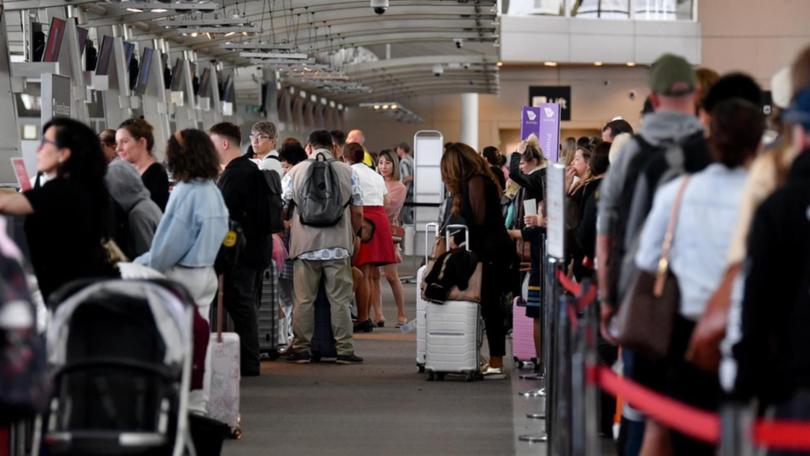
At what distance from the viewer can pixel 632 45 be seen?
101ft

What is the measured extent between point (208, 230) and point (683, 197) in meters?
3.65

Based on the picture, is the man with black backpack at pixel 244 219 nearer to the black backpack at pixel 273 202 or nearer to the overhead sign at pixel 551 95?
the black backpack at pixel 273 202

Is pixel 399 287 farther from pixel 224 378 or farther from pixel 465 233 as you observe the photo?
pixel 224 378

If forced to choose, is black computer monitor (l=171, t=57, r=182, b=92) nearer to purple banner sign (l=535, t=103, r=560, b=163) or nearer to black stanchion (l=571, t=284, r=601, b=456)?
purple banner sign (l=535, t=103, r=560, b=163)

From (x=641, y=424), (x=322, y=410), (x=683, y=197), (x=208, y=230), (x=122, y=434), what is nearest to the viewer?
(x=683, y=197)

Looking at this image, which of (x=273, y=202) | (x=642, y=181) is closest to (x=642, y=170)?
(x=642, y=181)

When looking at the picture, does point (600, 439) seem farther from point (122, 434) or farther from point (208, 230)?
point (122, 434)

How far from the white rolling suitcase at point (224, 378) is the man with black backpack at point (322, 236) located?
3.49 meters

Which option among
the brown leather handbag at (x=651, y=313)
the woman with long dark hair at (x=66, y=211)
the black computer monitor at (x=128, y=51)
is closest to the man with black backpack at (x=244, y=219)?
the woman with long dark hair at (x=66, y=211)

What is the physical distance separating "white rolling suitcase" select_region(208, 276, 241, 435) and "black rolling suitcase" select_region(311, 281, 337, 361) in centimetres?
370

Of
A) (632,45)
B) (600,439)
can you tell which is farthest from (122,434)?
(632,45)

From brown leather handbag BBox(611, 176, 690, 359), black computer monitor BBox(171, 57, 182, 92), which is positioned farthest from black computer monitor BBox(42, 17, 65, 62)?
brown leather handbag BBox(611, 176, 690, 359)

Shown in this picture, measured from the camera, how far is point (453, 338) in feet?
36.2

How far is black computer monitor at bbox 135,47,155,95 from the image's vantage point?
25153 millimetres
